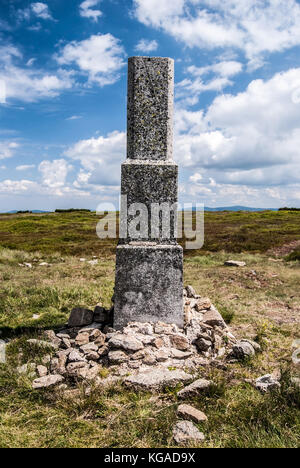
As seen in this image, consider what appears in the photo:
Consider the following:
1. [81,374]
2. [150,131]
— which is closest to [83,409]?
[81,374]

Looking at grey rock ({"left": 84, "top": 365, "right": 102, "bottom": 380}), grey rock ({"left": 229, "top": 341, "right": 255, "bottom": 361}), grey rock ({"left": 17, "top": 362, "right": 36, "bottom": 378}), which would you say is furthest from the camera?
grey rock ({"left": 229, "top": 341, "right": 255, "bottom": 361})

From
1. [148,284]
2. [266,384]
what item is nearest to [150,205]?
[148,284]

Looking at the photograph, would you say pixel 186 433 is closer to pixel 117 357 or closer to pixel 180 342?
pixel 117 357

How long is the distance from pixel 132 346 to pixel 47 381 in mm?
1178

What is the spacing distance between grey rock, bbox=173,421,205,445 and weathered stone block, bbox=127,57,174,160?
152 inches

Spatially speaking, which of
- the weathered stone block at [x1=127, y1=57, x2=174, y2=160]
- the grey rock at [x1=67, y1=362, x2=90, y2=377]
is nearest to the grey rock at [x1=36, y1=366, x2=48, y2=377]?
the grey rock at [x1=67, y1=362, x2=90, y2=377]

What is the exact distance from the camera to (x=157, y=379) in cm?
391

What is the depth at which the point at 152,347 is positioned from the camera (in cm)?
466

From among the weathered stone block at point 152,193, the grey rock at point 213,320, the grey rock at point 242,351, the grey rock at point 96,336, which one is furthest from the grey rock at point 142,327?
the weathered stone block at point 152,193

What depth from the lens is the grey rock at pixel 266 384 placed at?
3.72 metres

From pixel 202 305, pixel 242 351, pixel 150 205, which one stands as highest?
pixel 150 205

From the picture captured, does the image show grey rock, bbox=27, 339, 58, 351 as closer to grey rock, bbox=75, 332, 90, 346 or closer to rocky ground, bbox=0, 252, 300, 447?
rocky ground, bbox=0, 252, 300, 447

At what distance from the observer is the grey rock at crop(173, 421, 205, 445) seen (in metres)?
2.93

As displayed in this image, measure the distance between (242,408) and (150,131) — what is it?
419cm
